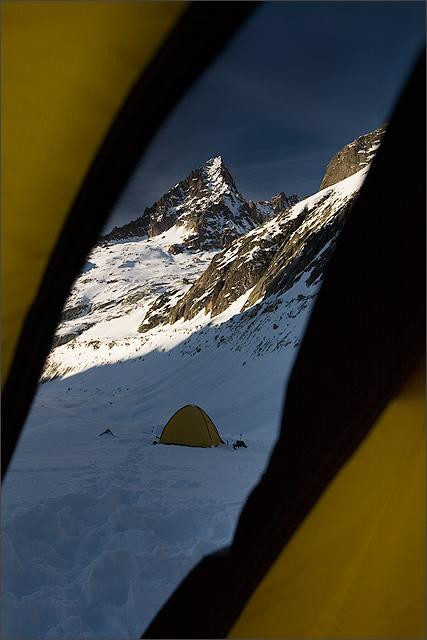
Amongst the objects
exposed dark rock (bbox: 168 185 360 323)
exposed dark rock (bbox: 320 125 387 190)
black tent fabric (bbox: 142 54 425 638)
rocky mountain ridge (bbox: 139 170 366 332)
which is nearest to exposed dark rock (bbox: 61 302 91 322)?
rocky mountain ridge (bbox: 139 170 366 332)

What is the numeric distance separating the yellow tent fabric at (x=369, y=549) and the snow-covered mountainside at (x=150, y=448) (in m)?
0.95

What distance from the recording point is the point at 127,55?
1.19 meters

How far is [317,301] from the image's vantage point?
1309 mm

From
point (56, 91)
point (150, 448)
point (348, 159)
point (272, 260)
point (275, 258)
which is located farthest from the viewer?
point (348, 159)

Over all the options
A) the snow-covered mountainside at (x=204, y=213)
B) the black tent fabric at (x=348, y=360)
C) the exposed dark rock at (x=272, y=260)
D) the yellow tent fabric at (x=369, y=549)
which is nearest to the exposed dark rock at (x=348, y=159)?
the exposed dark rock at (x=272, y=260)

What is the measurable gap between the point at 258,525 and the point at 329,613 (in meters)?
0.29

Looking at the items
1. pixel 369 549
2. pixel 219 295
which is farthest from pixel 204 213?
pixel 369 549

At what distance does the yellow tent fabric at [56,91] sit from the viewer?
3.74 ft

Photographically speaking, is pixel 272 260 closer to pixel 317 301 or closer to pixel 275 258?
pixel 275 258

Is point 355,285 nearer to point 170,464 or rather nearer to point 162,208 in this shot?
point 170,464

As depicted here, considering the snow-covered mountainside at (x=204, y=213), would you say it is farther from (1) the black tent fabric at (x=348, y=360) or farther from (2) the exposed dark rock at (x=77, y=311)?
(1) the black tent fabric at (x=348, y=360)

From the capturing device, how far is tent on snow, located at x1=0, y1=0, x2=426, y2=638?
116cm

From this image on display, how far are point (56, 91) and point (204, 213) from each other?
150 m

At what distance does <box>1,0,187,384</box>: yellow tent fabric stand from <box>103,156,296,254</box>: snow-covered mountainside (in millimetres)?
134638
